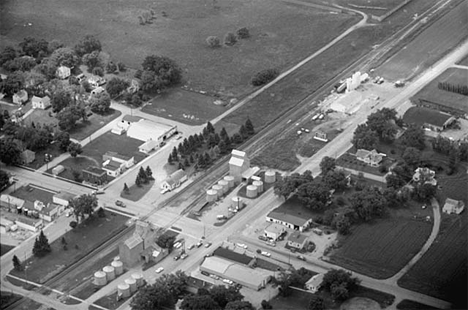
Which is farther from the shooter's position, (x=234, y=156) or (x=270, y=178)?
(x=234, y=156)

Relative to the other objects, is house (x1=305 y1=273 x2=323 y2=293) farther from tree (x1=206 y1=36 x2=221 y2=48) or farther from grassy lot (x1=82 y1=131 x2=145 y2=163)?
tree (x1=206 y1=36 x2=221 y2=48)

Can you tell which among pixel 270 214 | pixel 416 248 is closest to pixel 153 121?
pixel 270 214

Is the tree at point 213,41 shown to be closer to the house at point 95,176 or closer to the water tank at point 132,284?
the house at point 95,176

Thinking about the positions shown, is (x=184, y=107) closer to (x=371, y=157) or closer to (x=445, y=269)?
(x=371, y=157)

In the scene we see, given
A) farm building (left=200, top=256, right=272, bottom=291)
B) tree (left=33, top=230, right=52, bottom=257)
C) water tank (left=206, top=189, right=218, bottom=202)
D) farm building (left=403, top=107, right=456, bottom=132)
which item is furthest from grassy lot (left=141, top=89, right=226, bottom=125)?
farm building (left=200, top=256, right=272, bottom=291)

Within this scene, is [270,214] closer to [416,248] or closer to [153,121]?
[416,248]

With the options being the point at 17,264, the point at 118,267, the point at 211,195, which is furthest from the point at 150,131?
the point at 17,264
